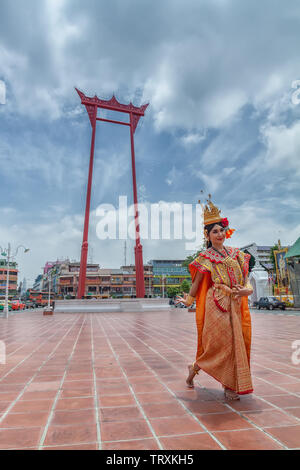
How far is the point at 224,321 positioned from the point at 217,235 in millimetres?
852

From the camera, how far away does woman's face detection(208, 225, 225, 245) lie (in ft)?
10.1

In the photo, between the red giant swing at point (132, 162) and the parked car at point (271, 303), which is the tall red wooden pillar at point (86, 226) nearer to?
the red giant swing at point (132, 162)

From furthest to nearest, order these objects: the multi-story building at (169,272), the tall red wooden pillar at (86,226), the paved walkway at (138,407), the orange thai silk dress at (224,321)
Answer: the multi-story building at (169,272) → the tall red wooden pillar at (86,226) → the orange thai silk dress at (224,321) → the paved walkway at (138,407)

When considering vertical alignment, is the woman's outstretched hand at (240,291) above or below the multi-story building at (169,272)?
below

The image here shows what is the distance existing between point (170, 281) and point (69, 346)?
68539 mm

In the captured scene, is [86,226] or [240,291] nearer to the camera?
[240,291]

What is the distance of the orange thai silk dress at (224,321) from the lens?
262cm

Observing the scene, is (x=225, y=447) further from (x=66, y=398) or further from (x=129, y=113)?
(x=129, y=113)

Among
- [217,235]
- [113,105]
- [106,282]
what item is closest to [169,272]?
[106,282]

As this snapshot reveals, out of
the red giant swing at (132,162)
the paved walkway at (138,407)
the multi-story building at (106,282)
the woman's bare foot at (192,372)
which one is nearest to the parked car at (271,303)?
the red giant swing at (132,162)

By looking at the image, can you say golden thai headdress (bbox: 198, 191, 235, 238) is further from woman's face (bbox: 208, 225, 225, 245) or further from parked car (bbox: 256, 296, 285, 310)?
parked car (bbox: 256, 296, 285, 310)

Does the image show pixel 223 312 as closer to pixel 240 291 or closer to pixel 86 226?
pixel 240 291

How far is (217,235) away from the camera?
3080mm

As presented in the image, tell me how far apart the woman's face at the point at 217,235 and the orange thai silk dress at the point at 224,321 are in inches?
3.7
